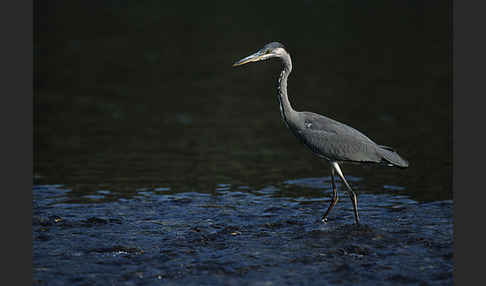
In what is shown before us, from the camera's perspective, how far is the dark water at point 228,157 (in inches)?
372

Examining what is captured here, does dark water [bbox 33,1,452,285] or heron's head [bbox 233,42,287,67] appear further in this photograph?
heron's head [bbox 233,42,287,67]

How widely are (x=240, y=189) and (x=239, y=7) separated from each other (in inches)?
1241

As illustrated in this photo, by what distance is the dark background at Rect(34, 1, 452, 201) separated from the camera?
48.7ft

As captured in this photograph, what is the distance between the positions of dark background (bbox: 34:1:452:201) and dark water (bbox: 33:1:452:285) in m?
0.07

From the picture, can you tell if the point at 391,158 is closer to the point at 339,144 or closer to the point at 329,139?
the point at 339,144

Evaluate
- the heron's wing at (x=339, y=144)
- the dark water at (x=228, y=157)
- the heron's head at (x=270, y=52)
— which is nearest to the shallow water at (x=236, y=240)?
the dark water at (x=228, y=157)

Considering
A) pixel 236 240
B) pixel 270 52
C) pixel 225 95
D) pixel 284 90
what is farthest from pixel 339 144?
pixel 225 95

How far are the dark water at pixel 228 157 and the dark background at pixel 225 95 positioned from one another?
0.25ft

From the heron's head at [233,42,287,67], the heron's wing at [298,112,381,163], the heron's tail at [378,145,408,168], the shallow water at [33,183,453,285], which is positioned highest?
the heron's head at [233,42,287,67]

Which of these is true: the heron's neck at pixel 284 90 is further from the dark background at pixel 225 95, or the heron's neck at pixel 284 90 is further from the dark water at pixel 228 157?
the dark background at pixel 225 95

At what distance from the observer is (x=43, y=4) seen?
4384 centimetres

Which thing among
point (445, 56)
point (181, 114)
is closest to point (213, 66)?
point (181, 114)

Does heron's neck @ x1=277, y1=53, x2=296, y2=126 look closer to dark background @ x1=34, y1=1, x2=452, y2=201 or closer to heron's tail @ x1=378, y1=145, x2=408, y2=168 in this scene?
heron's tail @ x1=378, y1=145, x2=408, y2=168

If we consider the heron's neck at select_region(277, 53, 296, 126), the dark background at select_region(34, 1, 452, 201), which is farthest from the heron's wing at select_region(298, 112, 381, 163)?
the dark background at select_region(34, 1, 452, 201)
